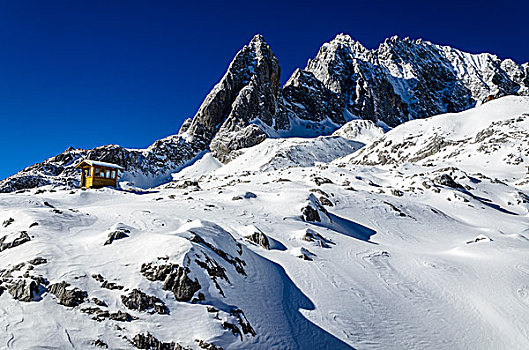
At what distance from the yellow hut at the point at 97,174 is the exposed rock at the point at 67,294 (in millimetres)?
27228

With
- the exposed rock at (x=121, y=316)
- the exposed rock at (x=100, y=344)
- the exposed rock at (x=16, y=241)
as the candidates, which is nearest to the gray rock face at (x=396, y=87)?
the exposed rock at (x=16, y=241)

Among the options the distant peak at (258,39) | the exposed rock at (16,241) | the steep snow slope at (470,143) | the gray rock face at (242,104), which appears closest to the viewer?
the exposed rock at (16,241)

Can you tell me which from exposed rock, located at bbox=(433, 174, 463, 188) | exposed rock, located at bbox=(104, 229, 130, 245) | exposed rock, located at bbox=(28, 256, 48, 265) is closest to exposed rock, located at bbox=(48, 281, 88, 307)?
exposed rock, located at bbox=(28, 256, 48, 265)

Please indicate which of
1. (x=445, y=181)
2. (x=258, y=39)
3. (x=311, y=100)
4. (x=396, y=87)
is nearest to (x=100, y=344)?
(x=445, y=181)

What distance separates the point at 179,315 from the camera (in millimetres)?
6695

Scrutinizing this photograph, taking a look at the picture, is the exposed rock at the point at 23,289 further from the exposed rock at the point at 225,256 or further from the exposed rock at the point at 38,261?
the exposed rock at the point at 225,256

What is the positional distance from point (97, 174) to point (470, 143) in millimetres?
58487

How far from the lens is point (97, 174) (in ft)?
103

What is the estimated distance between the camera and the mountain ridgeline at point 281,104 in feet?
277

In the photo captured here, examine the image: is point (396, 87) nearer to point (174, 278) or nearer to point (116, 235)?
point (116, 235)

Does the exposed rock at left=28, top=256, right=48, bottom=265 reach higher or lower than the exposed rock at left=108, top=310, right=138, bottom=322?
higher

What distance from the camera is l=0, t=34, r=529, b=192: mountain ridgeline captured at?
277ft

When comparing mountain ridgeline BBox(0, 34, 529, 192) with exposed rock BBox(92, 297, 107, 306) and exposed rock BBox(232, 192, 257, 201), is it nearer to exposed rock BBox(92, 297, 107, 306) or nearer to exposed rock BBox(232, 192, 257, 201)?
exposed rock BBox(232, 192, 257, 201)

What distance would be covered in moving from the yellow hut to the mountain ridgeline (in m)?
29.2
